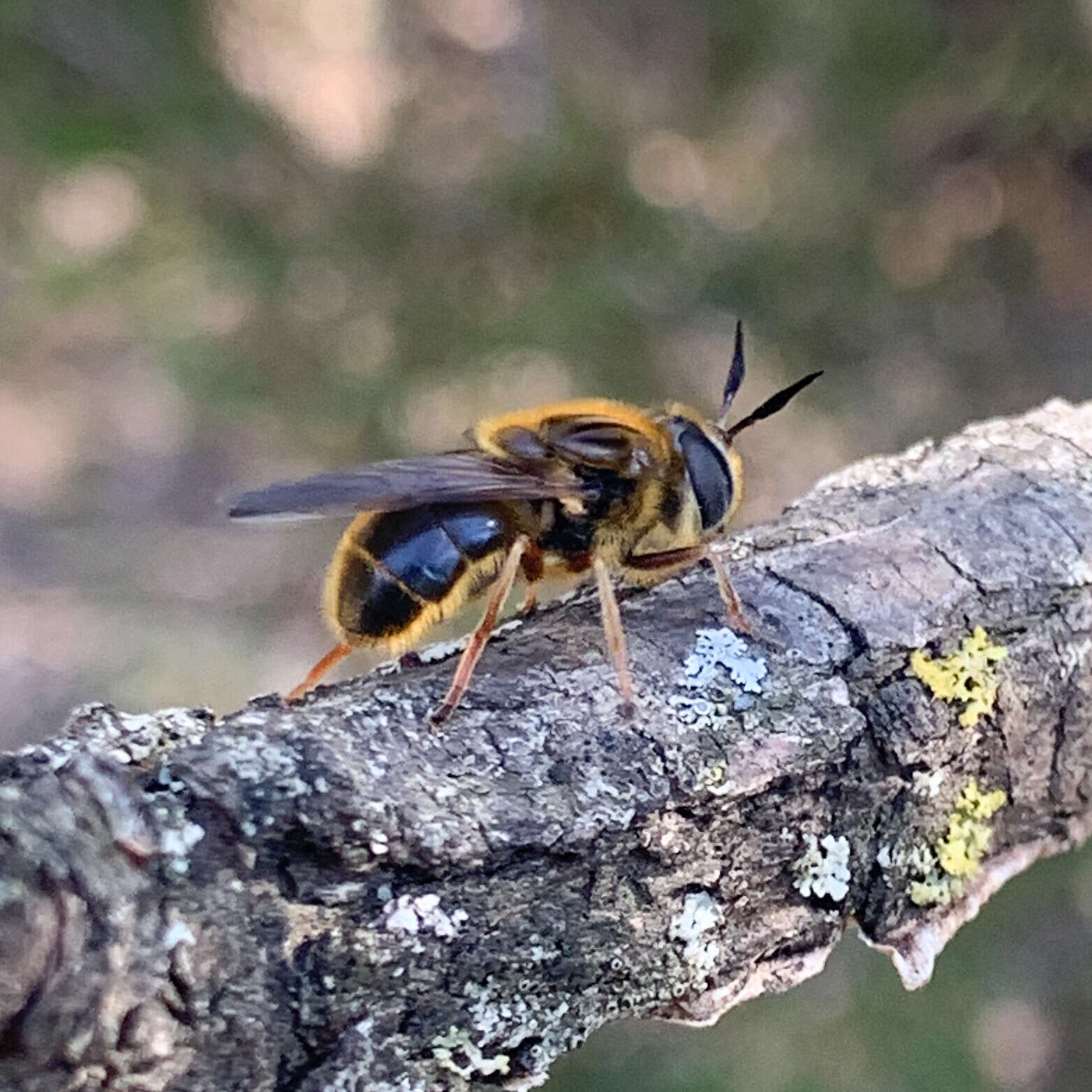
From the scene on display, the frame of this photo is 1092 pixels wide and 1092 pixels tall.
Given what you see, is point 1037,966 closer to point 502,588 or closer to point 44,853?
point 502,588

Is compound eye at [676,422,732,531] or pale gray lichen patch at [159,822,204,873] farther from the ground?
compound eye at [676,422,732,531]

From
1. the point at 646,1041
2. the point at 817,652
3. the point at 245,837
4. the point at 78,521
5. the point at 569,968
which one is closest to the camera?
the point at 245,837

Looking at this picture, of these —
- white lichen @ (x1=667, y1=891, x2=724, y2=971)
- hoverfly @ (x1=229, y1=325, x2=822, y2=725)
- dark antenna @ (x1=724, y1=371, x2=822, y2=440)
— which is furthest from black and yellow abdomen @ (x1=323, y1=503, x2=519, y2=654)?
white lichen @ (x1=667, y1=891, x2=724, y2=971)

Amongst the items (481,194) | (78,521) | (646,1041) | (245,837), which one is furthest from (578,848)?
(78,521)

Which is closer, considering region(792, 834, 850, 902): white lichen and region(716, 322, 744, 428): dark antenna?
region(792, 834, 850, 902): white lichen

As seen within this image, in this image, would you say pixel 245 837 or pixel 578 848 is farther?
pixel 578 848

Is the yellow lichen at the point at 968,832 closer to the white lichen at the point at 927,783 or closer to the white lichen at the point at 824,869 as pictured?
the white lichen at the point at 927,783

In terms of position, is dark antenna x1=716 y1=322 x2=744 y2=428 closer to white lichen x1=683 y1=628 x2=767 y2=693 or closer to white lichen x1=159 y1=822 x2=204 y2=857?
white lichen x1=683 y1=628 x2=767 y2=693
